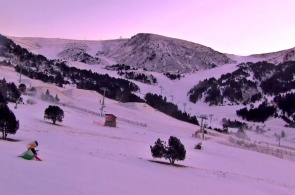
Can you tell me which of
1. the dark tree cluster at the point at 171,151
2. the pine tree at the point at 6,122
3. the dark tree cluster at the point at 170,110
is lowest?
the dark tree cluster at the point at 170,110

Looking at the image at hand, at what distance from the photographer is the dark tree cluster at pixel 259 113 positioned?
152500 millimetres

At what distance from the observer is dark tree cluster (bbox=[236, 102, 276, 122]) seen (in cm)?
15250

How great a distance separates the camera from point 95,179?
55.1 ft

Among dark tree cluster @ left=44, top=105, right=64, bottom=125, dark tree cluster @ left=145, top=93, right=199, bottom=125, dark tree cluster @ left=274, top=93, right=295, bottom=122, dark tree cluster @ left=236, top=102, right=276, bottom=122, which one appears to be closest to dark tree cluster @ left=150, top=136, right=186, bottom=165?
dark tree cluster @ left=44, top=105, right=64, bottom=125

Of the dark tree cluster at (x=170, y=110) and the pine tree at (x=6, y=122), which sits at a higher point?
the pine tree at (x=6, y=122)

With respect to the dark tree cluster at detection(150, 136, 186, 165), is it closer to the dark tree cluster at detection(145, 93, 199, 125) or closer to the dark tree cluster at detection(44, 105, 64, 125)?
the dark tree cluster at detection(44, 105, 64, 125)

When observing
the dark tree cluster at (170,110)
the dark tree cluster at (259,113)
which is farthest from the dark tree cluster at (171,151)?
the dark tree cluster at (259,113)

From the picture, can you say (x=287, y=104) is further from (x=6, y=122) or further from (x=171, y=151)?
(x=6, y=122)

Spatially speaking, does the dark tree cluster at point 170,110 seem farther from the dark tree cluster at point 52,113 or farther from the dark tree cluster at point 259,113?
the dark tree cluster at point 52,113

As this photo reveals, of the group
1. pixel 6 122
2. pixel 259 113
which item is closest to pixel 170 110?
pixel 259 113

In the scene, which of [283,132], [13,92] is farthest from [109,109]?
[283,132]

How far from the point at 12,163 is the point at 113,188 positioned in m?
4.23

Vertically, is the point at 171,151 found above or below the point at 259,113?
above

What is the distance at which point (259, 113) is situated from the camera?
155 metres
